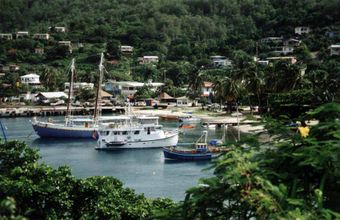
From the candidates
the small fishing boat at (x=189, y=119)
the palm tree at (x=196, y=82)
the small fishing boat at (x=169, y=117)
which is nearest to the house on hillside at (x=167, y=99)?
the palm tree at (x=196, y=82)

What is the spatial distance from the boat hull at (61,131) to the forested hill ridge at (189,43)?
16.5 metres

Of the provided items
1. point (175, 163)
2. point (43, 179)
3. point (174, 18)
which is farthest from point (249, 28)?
point (43, 179)

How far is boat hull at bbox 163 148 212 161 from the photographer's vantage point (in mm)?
40719

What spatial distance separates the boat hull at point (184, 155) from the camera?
40719mm

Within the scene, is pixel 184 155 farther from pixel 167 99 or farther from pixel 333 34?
pixel 333 34

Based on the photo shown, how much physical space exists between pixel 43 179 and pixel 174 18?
459 feet

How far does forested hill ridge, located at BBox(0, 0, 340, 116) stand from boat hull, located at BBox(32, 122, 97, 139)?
16.5m

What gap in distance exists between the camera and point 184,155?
4122 centimetres

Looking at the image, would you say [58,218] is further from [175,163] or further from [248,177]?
[175,163]

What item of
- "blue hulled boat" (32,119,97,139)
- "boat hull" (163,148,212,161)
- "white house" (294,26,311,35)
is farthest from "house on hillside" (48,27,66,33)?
"boat hull" (163,148,212,161)

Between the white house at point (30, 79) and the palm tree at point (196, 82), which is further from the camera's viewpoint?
the white house at point (30, 79)

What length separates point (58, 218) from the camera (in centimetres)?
1323

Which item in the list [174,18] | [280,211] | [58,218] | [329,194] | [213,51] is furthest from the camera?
[174,18]

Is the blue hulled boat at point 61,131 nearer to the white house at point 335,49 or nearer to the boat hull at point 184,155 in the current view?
the boat hull at point 184,155
